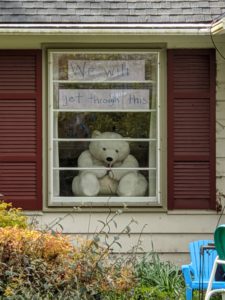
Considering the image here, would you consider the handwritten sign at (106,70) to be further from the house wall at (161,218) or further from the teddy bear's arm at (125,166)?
the teddy bear's arm at (125,166)

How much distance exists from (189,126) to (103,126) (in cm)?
92

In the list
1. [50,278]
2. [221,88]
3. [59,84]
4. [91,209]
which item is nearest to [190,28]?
[221,88]

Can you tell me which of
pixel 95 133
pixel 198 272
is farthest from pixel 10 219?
pixel 198 272

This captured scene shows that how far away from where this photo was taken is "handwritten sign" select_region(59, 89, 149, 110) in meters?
8.99

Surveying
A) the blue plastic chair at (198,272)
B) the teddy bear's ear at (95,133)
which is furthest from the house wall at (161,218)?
the blue plastic chair at (198,272)

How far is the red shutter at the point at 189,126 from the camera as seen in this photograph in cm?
895

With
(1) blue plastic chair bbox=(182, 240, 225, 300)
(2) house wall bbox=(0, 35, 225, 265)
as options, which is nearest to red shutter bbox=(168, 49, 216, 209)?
(2) house wall bbox=(0, 35, 225, 265)

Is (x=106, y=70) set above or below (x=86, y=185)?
above

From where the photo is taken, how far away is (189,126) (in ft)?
29.5

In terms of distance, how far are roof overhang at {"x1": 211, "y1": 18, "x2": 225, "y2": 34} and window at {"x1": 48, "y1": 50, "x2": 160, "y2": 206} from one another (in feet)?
2.58

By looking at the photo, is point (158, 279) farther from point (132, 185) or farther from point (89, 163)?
point (89, 163)

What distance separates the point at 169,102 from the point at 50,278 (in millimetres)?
3305

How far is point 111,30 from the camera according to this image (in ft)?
28.0

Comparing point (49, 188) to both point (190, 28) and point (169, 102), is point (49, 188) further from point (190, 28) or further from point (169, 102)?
point (190, 28)
